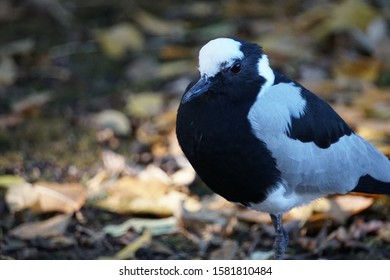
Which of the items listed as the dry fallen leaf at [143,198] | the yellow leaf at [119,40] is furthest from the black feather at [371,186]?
the yellow leaf at [119,40]

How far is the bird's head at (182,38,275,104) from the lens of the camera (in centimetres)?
314

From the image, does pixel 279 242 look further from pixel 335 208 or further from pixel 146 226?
pixel 146 226

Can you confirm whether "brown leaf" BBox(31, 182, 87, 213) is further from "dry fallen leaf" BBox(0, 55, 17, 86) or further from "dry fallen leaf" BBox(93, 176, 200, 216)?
"dry fallen leaf" BBox(0, 55, 17, 86)

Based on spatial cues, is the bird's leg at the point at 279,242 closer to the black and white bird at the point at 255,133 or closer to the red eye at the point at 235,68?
the black and white bird at the point at 255,133

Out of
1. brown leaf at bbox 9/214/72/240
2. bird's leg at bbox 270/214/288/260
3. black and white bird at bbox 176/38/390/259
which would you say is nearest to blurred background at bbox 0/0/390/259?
brown leaf at bbox 9/214/72/240

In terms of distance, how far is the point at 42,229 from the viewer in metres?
3.79

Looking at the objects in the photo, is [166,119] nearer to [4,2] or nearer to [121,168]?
[121,168]

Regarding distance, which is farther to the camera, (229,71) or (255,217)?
(255,217)

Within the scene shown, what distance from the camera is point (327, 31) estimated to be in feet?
17.9

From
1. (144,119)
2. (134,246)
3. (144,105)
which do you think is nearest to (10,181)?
(134,246)

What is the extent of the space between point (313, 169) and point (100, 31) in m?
2.86

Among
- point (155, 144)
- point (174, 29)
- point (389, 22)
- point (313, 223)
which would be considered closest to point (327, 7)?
point (389, 22)

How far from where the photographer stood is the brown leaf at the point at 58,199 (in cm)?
395

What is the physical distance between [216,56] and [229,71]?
9 centimetres
